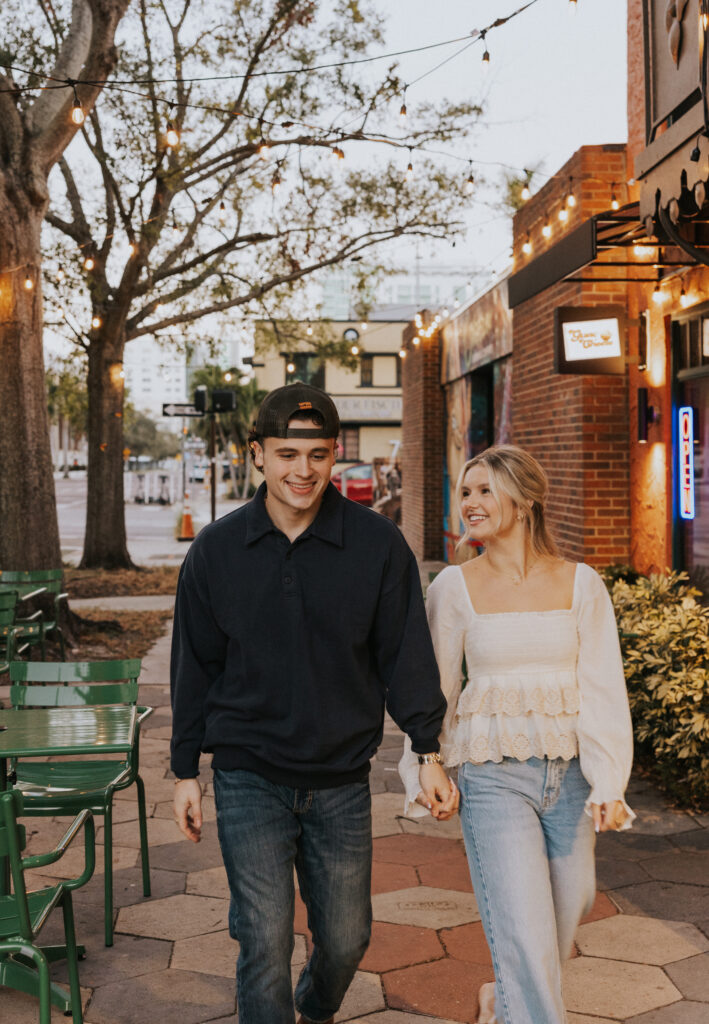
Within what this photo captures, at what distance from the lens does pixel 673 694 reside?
551 cm

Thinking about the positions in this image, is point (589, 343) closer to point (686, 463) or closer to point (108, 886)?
point (686, 463)

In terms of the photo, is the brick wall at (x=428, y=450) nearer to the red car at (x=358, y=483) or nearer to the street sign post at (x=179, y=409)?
the street sign post at (x=179, y=409)

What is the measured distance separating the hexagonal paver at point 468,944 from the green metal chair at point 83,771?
51.1 inches

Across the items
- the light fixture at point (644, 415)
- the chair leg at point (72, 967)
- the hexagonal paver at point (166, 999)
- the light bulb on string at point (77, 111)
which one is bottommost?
the hexagonal paver at point (166, 999)

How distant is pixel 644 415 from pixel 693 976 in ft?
17.2

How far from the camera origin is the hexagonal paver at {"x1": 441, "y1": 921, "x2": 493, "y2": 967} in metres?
3.88

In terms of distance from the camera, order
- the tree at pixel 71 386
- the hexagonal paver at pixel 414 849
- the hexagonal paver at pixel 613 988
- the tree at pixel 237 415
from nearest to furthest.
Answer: the hexagonal paver at pixel 613 988, the hexagonal paver at pixel 414 849, the tree at pixel 71 386, the tree at pixel 237 415

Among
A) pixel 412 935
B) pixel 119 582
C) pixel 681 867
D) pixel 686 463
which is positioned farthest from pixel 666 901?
pixel 119 582

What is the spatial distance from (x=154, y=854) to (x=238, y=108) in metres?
13.4

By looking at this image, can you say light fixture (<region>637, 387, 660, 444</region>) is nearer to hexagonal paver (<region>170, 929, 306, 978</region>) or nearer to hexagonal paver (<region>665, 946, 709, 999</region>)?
hexagonal paver (<region>665, 946, 709, 999</region>)

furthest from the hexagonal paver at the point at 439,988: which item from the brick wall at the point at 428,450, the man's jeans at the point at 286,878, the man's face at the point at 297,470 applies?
the brick wall at the point at 428,450

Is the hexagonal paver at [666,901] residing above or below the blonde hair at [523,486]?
below

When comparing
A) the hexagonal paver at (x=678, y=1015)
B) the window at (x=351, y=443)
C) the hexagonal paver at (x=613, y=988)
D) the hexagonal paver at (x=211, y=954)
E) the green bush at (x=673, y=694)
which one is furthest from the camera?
the window at (x=351, y=443)

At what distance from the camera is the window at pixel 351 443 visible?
49656mm
